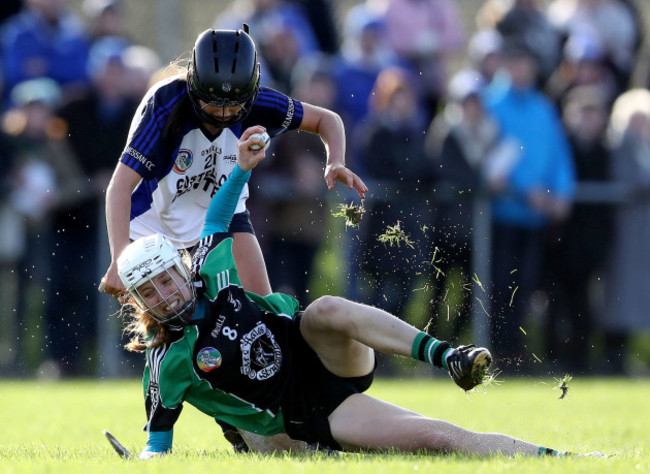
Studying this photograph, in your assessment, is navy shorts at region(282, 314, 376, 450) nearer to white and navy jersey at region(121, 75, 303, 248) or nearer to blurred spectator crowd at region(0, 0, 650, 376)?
white and navy jersey at region(121, 75, 303, 248)

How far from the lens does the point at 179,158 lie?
719 centimetres

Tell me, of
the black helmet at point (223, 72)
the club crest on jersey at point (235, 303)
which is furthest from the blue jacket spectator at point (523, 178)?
the club crest on jersey at point (235, 303)

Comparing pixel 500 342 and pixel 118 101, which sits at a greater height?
pixel 118 101

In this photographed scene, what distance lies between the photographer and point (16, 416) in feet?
31.6

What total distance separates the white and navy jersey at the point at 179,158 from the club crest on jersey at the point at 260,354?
114 centimetres

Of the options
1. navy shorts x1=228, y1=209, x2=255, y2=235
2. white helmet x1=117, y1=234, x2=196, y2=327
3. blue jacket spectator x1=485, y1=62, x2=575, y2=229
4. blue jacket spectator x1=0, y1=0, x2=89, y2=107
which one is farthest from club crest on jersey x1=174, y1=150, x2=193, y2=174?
blue jacket spectator x1=0, y1=0, x2=89, y2=107

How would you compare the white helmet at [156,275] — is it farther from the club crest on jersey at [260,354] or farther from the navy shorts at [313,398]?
the navy shorts at [313,398]

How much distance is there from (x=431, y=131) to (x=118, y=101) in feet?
10.8

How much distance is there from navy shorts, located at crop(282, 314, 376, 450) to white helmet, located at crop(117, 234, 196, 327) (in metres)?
0.75

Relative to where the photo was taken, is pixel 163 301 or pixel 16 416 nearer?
pixel 163 301

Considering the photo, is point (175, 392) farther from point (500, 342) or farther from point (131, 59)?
point (131, 59)

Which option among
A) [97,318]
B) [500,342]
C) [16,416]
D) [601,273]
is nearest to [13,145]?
[97,318]

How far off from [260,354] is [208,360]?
1.06ft

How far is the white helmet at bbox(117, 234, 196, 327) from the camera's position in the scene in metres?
6.20
